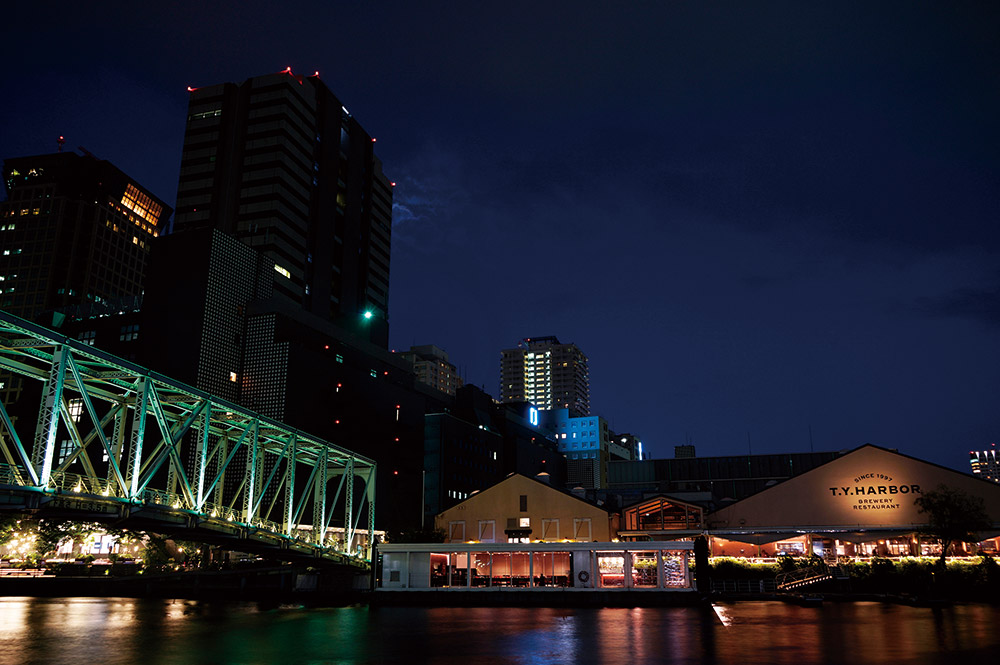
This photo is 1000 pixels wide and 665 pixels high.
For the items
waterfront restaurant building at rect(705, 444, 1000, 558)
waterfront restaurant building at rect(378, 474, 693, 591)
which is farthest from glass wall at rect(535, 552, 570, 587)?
waterfront restaurant building at rect(705, 444, 1000, 558)

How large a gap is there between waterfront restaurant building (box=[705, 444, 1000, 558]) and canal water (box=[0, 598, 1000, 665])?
16287 millimetres

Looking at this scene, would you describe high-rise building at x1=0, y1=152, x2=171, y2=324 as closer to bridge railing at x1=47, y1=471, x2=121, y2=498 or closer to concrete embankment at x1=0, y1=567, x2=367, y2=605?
concrete embankment at x1=0, y1=567, x2=367, y2=605

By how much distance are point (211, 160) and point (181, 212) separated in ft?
35.0

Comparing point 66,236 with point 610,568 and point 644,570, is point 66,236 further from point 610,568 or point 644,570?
point 644,570

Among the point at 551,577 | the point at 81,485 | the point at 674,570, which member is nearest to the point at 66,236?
the point at 551,577

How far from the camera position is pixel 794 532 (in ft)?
198

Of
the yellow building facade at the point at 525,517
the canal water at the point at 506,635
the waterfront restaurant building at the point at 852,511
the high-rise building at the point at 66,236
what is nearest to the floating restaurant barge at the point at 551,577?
the canal water at the point at 506,635

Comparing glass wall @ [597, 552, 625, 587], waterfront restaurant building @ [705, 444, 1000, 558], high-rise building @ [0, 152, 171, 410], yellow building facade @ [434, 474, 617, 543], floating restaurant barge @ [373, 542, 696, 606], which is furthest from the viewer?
high-rise building @ [0, 152, 171, 410]

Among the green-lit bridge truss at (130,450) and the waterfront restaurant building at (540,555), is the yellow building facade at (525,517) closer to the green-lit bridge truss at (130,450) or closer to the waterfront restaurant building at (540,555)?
the waterfront restaurant building at (540,555)

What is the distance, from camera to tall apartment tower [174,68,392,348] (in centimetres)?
12338

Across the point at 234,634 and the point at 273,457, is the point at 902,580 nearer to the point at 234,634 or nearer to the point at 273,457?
the point at 234,634

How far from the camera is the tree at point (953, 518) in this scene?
5319 centimetres

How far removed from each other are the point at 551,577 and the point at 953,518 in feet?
95.8

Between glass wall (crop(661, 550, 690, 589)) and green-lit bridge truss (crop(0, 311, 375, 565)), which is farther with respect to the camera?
glass wall (crop(661, 550, 690, 589))
